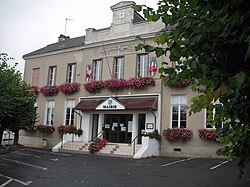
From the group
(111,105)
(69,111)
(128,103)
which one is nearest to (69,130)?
(69,111)

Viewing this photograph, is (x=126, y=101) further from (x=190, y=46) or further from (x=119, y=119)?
(x=190, y=46)

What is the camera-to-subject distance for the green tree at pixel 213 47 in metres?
2.34

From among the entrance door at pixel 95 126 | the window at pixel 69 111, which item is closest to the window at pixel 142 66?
the entrance door at pixel 95 126

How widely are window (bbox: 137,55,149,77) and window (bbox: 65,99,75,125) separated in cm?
624

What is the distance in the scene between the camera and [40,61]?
86.9ft

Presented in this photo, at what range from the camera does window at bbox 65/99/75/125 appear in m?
23.5

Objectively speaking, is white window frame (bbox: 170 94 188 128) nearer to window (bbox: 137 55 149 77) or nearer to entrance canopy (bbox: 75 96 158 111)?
entrance canopy (bbox: 75 96 158 111)

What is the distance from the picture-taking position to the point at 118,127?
69.4 feet

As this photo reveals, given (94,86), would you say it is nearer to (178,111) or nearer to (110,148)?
(110,148)

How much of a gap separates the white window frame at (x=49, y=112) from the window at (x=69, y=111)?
140 centimetres

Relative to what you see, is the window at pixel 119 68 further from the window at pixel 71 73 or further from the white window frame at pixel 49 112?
the white window frame at pixel 49 112

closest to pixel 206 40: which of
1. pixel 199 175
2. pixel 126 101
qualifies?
pixel 199 175

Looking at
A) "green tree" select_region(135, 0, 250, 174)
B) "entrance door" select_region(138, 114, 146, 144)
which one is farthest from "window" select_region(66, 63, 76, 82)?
"green tree" select_region(135, 0, 250, 174)

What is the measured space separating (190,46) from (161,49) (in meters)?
0.30
